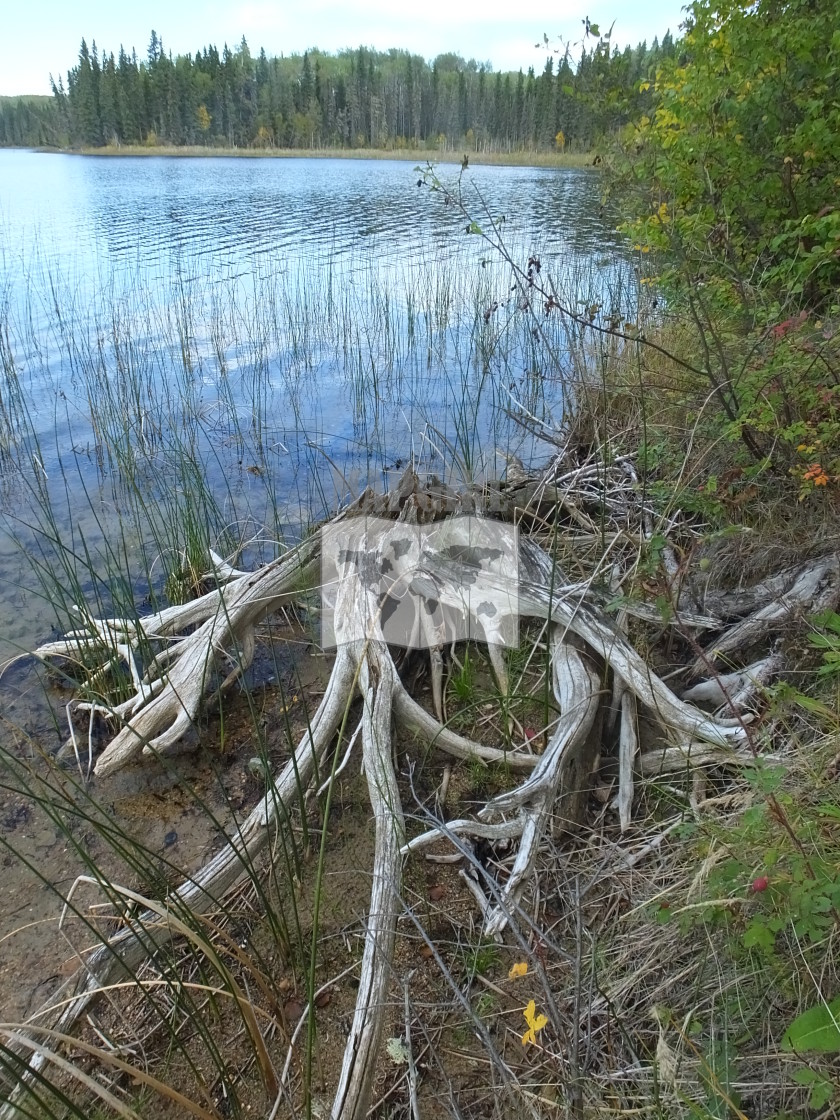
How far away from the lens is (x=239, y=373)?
674cm

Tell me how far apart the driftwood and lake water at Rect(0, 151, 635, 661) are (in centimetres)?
57

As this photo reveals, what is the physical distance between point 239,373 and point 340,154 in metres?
44.6

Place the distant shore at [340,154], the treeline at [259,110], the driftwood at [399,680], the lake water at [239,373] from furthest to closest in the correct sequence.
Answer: the treeline at [259,110]
the distant shore at [340,154]
the lake water at [239,373]
the driftwood at [399,680]

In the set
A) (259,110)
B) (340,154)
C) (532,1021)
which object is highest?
(259,110)

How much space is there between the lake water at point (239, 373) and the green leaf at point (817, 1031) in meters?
2.55

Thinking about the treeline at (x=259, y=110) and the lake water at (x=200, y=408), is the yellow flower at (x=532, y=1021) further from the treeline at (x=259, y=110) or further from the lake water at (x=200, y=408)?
the treeline at (x=259, y=110)

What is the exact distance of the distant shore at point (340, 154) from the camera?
34219 mm

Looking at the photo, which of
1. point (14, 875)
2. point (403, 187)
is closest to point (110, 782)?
point (14, 875)

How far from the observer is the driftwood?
171 centimetres
